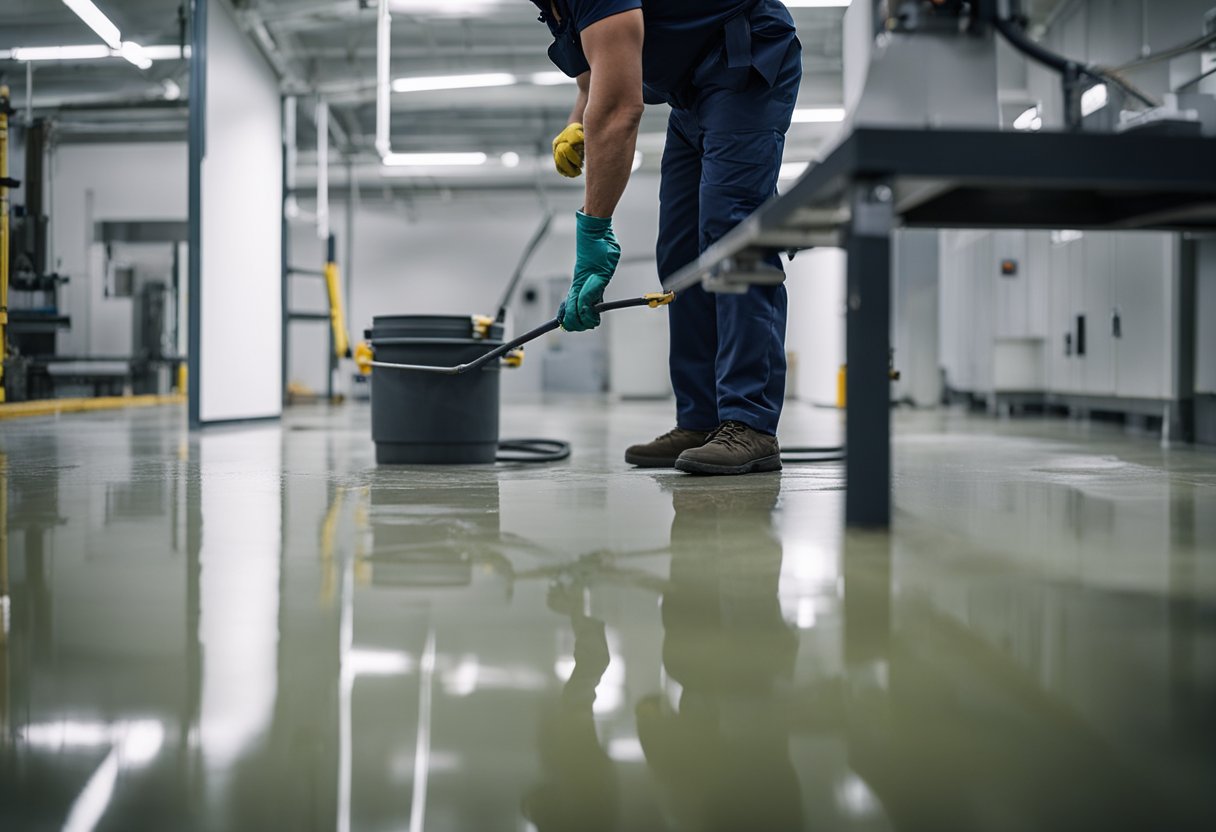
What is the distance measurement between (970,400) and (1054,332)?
1485 millimetres

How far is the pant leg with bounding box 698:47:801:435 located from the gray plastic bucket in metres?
0.57

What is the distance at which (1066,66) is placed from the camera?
3.39 ft

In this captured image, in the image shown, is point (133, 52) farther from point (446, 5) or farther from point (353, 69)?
point (446, 5)

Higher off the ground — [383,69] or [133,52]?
[133,52]

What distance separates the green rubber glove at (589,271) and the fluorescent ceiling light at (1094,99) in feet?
2.60

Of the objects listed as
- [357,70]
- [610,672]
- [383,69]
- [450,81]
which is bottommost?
[610,672]

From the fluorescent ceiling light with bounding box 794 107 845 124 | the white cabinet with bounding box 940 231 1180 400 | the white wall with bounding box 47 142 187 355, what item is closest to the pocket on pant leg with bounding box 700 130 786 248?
the white cabinet with bounding box 940 231 1180 400

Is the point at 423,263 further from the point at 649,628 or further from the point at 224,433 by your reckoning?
the point at 649,628

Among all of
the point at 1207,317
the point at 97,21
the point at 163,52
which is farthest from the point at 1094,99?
the point at 163,52

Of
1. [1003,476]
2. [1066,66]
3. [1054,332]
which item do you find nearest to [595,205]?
[1066,66]

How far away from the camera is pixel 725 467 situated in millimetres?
1799

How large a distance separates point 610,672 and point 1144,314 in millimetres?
3393

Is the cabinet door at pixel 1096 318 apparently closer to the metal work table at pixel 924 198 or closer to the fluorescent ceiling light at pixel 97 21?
the metal work table at pixel 924 198

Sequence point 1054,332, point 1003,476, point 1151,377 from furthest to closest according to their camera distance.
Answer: point 1054,332 < point 1151,377 < point 1003,476
